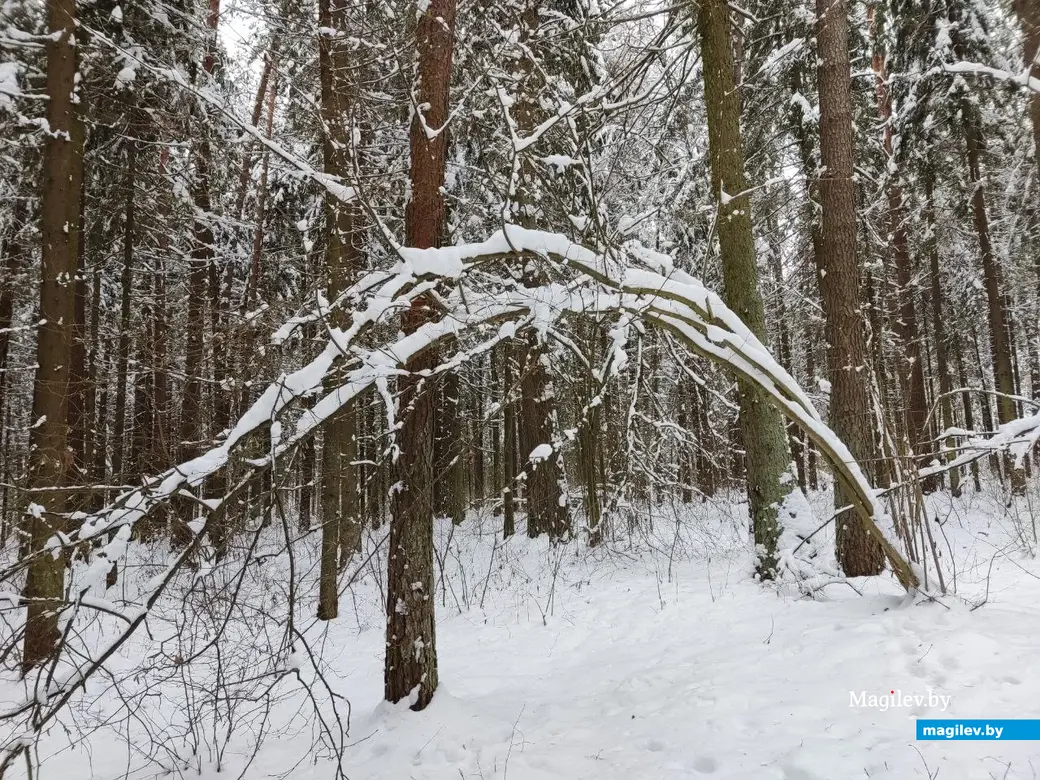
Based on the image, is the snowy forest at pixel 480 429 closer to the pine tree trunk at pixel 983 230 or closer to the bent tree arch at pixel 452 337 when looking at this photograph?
the bent tree arch at pixel 452 337

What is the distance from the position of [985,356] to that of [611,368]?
33354mm

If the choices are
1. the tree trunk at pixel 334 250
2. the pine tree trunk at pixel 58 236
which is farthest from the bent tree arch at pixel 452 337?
the pine tree trunk at pixel 58 236

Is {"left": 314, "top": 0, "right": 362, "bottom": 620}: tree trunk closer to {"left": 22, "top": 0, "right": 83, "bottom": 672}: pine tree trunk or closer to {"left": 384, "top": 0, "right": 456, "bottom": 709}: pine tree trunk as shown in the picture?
{"left": 384, "top": 0, "right": 456, "bottom": 709}: pine tree trunk

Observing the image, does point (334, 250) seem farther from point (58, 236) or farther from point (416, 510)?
point (416, 510)

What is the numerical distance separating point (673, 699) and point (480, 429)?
14.1ft

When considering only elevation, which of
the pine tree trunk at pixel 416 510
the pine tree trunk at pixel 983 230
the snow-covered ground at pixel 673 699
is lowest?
the snow-covered ground at pixel 673 699

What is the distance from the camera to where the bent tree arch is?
2.86 meters

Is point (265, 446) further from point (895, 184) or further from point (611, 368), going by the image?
point (895, 184)

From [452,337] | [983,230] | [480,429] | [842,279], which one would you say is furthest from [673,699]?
[983,230]

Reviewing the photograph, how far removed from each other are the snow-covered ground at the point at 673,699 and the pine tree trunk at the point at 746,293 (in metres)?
0.80

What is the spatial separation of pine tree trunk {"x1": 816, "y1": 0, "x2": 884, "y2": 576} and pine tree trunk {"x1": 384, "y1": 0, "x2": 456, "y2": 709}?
163 inches

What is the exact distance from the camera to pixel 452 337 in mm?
3824

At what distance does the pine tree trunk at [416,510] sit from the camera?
4.11 meters

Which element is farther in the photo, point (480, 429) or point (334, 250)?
point (480, 429)
